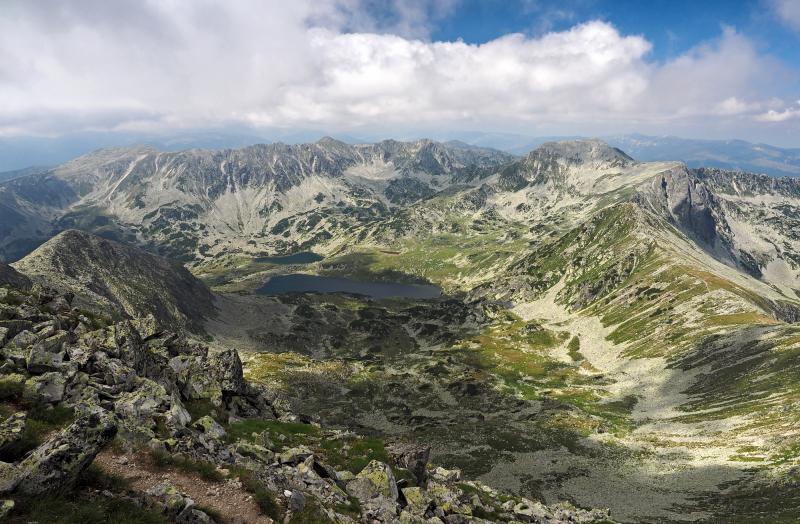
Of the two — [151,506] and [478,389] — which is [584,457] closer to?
[478,389]

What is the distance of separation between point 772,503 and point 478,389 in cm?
9313

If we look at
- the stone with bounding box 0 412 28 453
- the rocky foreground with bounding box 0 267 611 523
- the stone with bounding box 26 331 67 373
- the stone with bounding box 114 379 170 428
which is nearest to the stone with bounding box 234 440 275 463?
the rocky foreground with bounding box 0 267 611 523

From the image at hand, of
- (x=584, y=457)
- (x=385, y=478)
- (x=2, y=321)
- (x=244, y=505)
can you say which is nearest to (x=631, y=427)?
(x=584, y=457)

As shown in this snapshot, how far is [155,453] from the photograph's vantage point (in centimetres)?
2558

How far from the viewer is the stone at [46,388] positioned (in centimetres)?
2880

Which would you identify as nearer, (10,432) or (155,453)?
(10,432)

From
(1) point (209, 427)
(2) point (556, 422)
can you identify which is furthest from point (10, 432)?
(2) point (556, 422)

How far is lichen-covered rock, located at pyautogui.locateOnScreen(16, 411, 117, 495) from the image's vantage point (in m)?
18.0

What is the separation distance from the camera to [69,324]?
4675 centimetres

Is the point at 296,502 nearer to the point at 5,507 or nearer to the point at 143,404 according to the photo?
the point at 5,507

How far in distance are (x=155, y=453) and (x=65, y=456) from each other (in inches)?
275

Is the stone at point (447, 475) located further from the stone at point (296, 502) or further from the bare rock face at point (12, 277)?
the bare rock face at point (12, 277)

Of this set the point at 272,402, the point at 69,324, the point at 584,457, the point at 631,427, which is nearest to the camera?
the point at 69,324

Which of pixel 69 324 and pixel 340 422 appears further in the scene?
pixel 340 422
